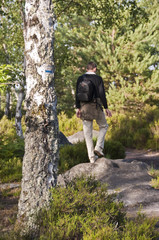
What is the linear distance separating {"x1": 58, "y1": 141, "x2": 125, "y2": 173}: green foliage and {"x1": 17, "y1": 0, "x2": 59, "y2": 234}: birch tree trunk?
3033mm

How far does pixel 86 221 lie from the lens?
238cm

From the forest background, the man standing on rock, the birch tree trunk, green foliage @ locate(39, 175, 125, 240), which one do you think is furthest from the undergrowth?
the birch tree trunk

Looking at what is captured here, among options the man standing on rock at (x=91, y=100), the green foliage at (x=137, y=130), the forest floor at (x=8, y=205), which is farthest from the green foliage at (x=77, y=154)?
the green foliage at (x=137, y=130)

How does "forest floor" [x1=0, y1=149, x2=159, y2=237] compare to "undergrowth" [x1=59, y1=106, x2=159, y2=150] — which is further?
"undergrowth" [x1=59, y1=106, x2=159, y2=150]

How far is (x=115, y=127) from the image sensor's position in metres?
12.6

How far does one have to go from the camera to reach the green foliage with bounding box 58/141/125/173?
6170mm

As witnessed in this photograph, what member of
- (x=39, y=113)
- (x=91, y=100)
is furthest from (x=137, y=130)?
(x=39, y=113)

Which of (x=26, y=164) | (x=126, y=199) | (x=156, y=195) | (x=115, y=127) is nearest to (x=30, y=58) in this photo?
(x=26, y=164)

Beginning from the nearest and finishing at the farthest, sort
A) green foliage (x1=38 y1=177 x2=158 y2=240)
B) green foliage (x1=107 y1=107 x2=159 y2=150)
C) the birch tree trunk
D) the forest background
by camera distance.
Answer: green foliage (x1=38 y1=177 x2=158 y2=240), the birch tree trunk, green foliage (x1=107 y1=107 x2=159 y2=150), the forest background

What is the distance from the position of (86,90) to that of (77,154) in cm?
228

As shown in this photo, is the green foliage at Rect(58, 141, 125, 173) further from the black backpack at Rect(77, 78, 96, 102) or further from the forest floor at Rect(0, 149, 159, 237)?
the black backpack at Rect(77, 78, 96, 102)

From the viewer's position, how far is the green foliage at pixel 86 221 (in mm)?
2256

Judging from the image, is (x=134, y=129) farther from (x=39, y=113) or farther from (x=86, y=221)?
(x=86, y=221)

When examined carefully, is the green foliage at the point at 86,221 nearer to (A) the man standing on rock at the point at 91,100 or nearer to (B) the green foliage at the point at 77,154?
(A) the man standing on rock at the point at 91,100
